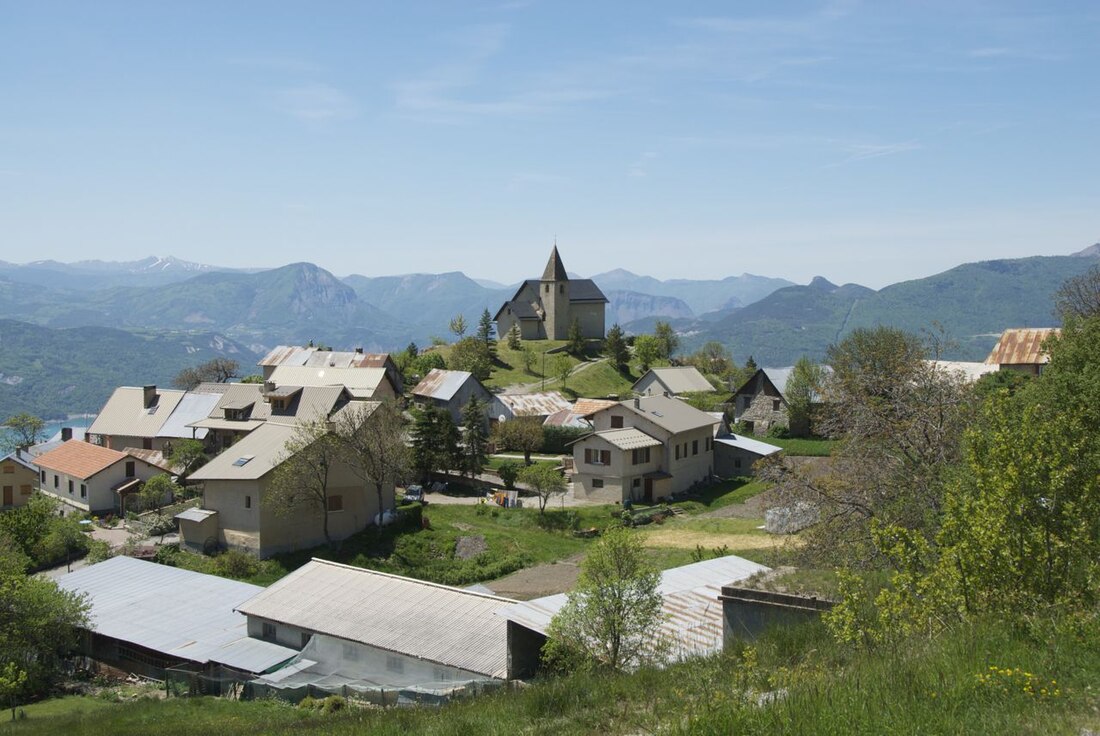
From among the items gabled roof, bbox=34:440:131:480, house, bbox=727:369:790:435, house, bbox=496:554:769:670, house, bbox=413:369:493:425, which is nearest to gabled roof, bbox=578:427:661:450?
house, bbox=413:369:493:425

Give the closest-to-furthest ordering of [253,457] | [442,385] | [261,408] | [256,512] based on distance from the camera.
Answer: [256,512], [253,457], [261,408], [442,385]

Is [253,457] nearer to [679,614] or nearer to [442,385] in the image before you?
[679,614]

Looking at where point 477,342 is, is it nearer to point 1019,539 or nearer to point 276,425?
point 276,425

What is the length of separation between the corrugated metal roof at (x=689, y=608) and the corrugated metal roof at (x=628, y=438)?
2566cm

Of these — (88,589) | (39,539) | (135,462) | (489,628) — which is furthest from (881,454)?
(135,462)

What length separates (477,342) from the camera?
89500 mm

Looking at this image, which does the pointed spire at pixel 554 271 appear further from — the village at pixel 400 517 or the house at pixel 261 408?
the house at pixel 261 408

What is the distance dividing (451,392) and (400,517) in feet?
90.1

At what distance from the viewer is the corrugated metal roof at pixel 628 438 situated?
5284 centimetres

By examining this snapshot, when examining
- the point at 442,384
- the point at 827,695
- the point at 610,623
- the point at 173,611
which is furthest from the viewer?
the point at 442,384

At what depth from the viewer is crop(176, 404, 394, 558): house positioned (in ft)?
135

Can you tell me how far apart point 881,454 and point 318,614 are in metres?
18.2

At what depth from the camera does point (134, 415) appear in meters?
64.0

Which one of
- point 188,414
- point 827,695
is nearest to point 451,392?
point 188,414
